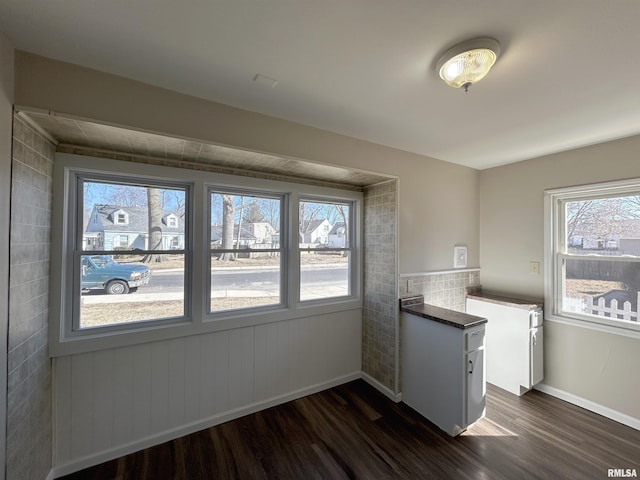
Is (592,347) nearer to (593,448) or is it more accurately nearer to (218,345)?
(593,448)

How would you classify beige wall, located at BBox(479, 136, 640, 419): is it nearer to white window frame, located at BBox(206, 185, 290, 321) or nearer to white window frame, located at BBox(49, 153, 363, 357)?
white window frame, located at BBox(49, 153, 363, 357)

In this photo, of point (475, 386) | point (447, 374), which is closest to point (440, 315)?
point (447, 374)

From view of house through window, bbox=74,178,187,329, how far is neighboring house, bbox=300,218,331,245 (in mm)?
1136

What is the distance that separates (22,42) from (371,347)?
10.9 ft

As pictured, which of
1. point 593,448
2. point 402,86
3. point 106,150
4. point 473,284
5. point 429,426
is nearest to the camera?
point 402,86

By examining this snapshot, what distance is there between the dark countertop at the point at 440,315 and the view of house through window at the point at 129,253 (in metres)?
2.06

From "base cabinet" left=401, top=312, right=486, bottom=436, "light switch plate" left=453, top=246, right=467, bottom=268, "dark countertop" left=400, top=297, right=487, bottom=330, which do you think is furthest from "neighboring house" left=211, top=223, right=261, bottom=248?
"light switch plate" left=453, top=246, right=467, bottom=268

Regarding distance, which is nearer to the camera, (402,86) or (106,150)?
(402,86)

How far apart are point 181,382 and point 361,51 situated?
2.57 m

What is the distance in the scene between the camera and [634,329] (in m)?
2.20

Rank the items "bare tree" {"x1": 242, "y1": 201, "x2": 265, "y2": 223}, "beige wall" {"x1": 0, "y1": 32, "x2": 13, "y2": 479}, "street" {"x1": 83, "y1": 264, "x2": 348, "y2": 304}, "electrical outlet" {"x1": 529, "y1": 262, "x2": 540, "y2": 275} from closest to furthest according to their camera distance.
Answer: "beige wall" {"x1": 0, "y1": 32, "x2": 13, "y2": 479}, "street" {"x1": 83, "y1": 264, "x2": 348, "y2": 304}, "bare tree" {"x1": 242, "y1": 201, "x2": 265, "y2": 223}, "electrical outlet" {"x1": 529, "y1": 262, "x2": 540, "y2": 275}

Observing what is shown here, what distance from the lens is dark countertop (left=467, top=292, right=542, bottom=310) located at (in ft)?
8.56

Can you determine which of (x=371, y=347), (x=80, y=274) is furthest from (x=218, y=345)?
(x=371, y=347)

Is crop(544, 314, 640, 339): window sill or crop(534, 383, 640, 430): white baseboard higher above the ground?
crop(544, 314, 640, 339): window sill
